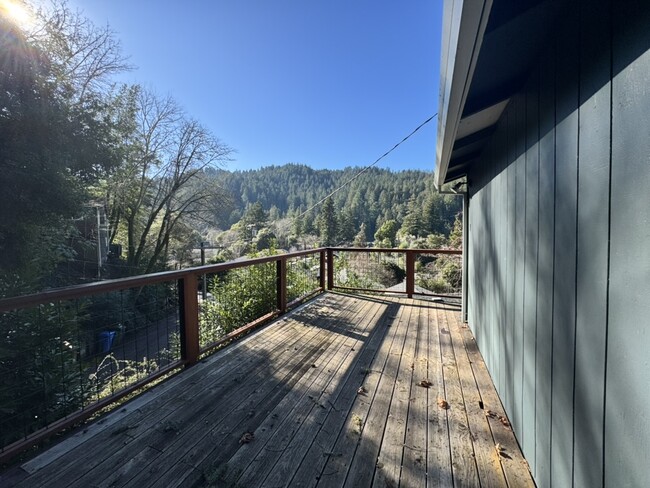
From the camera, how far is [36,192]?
5891 mm

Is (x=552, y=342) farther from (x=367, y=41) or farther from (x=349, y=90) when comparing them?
(x=349, y=90)

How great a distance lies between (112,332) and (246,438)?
104cm

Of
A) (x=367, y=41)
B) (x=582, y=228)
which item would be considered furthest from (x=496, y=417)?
(x=367, y=41)

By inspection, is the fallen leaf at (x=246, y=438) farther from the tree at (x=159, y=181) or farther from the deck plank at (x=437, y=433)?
the tree at (x=159, y=181)

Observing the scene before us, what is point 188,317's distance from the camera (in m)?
2.65

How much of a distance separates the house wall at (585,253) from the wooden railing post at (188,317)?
2.54 meters

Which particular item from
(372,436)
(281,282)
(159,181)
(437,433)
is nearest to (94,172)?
(159,181)

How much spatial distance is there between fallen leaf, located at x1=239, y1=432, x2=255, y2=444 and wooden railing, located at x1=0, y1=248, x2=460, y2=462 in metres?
1.00

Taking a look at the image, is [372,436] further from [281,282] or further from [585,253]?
[281,282]

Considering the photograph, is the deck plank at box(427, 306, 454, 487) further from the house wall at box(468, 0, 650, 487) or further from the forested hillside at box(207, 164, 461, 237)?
the forested hillside at box(207, 164, 461, 237)

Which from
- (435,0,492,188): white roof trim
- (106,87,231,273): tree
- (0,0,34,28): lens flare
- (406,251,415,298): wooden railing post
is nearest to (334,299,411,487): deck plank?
(435,0,492,188): white roof trim

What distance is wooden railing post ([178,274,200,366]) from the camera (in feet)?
8.63

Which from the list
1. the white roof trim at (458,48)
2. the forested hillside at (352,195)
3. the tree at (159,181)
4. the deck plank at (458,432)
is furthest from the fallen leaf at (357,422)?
the forested hillside at (352,195)

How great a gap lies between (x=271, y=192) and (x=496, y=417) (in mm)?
54586
